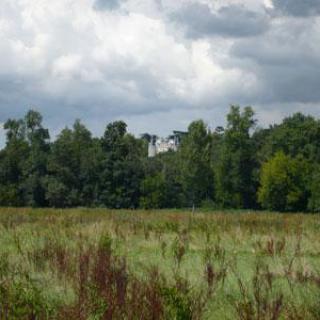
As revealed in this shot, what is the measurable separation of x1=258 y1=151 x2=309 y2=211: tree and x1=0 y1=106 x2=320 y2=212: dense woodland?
0.34 feet

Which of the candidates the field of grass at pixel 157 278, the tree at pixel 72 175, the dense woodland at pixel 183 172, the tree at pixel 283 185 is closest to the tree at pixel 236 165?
the dense woodland at pixel 183 172

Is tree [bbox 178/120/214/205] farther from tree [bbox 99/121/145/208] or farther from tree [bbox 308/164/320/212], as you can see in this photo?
tree [bbox 308/164/320/212]

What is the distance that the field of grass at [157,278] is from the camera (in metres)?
6.43

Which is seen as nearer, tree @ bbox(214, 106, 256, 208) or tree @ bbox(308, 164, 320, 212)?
tree @ bbox(308, 164, 320, 212)

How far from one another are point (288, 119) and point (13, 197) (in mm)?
36299

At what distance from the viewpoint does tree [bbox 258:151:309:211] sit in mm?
72625

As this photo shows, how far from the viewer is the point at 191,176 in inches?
3305

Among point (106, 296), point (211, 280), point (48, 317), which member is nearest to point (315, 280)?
point (211, 280)

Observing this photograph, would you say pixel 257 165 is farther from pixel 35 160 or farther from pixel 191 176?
pixel 35 160

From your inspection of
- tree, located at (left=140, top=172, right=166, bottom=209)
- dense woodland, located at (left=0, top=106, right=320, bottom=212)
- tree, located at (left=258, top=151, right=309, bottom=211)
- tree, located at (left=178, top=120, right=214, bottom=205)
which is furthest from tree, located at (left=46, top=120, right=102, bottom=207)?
tree, located at (left=258, top=151, right=309, bottom=211)

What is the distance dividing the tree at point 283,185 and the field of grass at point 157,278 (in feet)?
178

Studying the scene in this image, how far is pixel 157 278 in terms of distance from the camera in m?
8.02

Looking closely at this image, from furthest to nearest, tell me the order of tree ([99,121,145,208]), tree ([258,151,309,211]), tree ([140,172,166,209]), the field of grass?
tree ([140,172,166,209]), tree ([99,121,145,208]), tree ([258,151,309,211]), the field of grass

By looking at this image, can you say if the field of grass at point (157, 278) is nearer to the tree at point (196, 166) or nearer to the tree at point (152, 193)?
the tree at point (152, 193)
